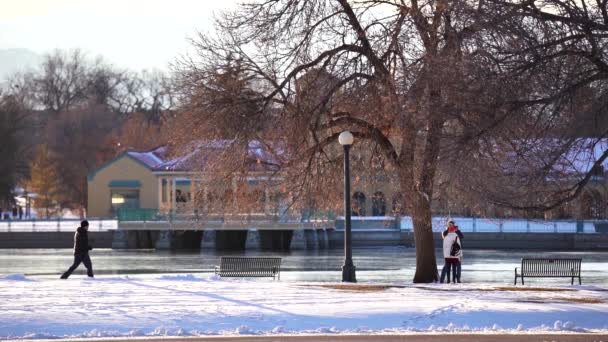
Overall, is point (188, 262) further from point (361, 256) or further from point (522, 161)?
point (522, 161)

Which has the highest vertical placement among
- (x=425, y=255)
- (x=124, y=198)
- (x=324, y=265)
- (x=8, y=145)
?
(x=8, y=145)

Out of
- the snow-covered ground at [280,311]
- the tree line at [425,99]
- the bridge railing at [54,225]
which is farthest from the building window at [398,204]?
the bridge railing at [54,225]

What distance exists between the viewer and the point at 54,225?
86.1 meters

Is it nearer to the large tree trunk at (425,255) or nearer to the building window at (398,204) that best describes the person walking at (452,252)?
the large tree trunk at (425,255)

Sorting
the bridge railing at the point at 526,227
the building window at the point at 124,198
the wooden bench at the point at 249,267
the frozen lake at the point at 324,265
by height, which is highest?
the building window at the point at 124,198

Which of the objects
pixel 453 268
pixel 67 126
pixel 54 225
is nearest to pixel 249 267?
pixel 453 268

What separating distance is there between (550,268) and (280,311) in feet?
61.4

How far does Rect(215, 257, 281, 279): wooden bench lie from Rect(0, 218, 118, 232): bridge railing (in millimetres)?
45268

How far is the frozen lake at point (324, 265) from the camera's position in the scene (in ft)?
140

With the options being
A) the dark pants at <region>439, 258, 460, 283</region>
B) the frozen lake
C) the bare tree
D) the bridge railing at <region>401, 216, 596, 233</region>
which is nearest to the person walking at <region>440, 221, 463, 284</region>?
the dark pants at <region>439, 258, 460, 283</region>

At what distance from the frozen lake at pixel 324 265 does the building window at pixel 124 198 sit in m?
18.2

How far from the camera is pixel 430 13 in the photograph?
29.5 metres

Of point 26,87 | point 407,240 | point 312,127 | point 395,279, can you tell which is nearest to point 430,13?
point 312,127

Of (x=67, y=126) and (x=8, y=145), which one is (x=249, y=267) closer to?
(x=8, y=145)
